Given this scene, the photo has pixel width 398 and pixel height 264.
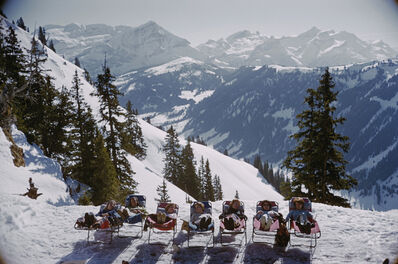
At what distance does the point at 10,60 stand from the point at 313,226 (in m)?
34.4

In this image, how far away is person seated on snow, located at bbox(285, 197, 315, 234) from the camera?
9.95 meters

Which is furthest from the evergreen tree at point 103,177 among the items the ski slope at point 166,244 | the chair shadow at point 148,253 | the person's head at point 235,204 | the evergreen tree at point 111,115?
the person's head at point 235,204

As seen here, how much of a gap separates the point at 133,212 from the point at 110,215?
4.60 ft

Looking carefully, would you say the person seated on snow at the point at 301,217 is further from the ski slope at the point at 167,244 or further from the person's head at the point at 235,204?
the person's head at the point at 235,204

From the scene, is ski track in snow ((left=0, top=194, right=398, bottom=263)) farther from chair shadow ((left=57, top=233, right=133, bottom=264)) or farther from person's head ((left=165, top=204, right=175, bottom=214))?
person's head ((left=165, top=204, right=175, bottom=214))

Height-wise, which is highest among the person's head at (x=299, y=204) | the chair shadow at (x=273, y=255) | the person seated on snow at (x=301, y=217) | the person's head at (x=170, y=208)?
the person's head at (x=299, y=204)

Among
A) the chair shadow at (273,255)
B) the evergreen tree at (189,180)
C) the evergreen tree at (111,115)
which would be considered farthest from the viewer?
the evergreen tree at (189,180)

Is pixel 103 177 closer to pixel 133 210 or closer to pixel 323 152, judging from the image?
pixel 133 210

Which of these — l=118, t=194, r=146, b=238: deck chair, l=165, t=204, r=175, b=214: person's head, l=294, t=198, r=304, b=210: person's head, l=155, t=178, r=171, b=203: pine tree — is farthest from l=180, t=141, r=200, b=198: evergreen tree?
l=294, t=198, r=304, b=210: person's head

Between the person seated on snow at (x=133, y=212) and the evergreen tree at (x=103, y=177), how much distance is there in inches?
466

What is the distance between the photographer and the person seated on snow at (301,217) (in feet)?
32.7

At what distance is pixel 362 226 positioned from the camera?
1156 centimetres

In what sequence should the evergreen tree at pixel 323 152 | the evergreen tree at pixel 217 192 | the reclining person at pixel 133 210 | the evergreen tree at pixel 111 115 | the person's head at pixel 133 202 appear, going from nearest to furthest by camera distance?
A: the reclining person at pixel 133 210 → the person's head at pixel 133 202 → the evergreen tree at pixel 323 152 → the evergreen tree at pixel 111 115 → the evergreen tree at pixel 217 192

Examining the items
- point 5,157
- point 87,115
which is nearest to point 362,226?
point 5,157
